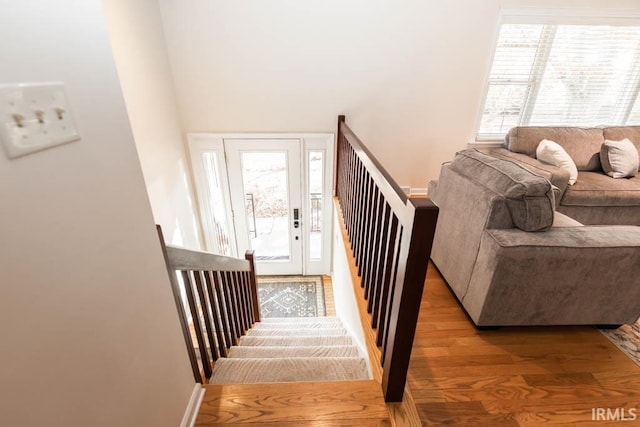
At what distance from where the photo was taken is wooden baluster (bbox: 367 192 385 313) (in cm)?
142

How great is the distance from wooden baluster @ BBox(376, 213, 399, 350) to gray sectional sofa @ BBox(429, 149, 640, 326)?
683 mm

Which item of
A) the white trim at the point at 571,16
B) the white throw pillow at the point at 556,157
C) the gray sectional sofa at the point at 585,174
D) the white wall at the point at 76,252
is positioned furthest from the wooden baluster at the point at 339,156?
the white wall at the point at 76,252

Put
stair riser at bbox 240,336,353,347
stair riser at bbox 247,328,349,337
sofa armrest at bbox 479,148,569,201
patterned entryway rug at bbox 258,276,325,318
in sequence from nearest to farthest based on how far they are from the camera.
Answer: stair riser at bbox 240,336,353,347 → stair riser at bbox 247,328,349,337 → sofa armrest at bbox 479,148,569,201 → patterned entryway rug at bbox 258,276,325,318

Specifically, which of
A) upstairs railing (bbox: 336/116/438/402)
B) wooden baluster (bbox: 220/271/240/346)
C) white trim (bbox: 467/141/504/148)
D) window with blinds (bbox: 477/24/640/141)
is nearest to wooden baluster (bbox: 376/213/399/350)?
upstairs railing (bbox: 336/116/438/402)

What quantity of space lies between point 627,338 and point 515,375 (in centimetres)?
87

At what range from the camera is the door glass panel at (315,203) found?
3.37m

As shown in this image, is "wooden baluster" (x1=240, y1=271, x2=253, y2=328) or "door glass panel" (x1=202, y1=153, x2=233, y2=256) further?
"door glass panel" (x1=202, y1=153, x2=233, y2=256)

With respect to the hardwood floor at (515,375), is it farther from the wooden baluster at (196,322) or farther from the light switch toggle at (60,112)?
the light switch toggle at (60,112)

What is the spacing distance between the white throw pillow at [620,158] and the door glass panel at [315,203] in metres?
2.89

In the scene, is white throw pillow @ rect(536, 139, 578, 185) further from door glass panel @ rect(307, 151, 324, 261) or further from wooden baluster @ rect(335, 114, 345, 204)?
door glass panel @ rect(307, 151, 324, 261)

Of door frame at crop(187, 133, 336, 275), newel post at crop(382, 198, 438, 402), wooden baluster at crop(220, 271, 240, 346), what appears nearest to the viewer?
newel post at crop(382, 198, 438, 402)

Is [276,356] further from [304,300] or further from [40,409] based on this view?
[304,300]

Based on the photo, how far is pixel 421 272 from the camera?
991 mm

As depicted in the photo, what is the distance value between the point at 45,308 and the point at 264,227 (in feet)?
10.4
